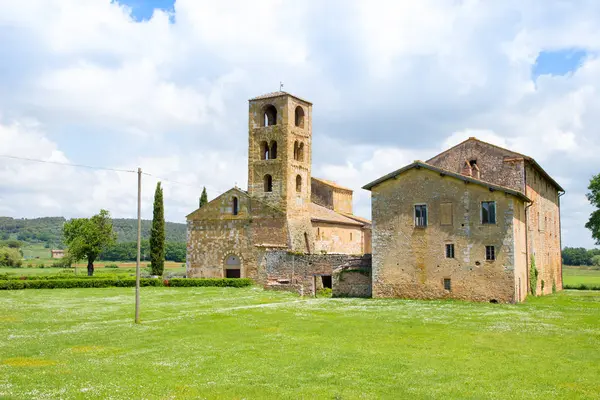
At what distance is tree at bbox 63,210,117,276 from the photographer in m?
69.3

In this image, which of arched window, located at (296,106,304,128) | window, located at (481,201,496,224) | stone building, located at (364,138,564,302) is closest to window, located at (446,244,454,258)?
stone building, located at (364,138,564,302)

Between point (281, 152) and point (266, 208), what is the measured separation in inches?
222

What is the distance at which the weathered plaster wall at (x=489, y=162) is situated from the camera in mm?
37969

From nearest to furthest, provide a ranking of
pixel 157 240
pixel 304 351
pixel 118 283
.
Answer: pixel 304 351
pixel 118 283
pixel 157 240

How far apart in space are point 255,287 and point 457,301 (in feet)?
62.3

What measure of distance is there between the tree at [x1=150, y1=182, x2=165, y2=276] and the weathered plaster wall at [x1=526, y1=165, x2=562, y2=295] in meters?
36.4

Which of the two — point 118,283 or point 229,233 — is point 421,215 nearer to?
point 229,233

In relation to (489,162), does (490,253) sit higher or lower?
lower

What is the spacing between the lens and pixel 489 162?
129 feet

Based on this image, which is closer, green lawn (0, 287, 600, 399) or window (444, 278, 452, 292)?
green lawn (0, 287, 600, 399)

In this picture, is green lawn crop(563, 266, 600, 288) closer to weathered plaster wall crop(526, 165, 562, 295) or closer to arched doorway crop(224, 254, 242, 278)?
weathered plaster wall crop(526, 165, 562, 295)

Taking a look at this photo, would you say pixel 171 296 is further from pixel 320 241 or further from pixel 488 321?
pixel 488 321

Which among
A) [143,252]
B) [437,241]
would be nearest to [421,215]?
[437,241]

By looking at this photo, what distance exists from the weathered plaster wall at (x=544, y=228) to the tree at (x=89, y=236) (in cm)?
5178
